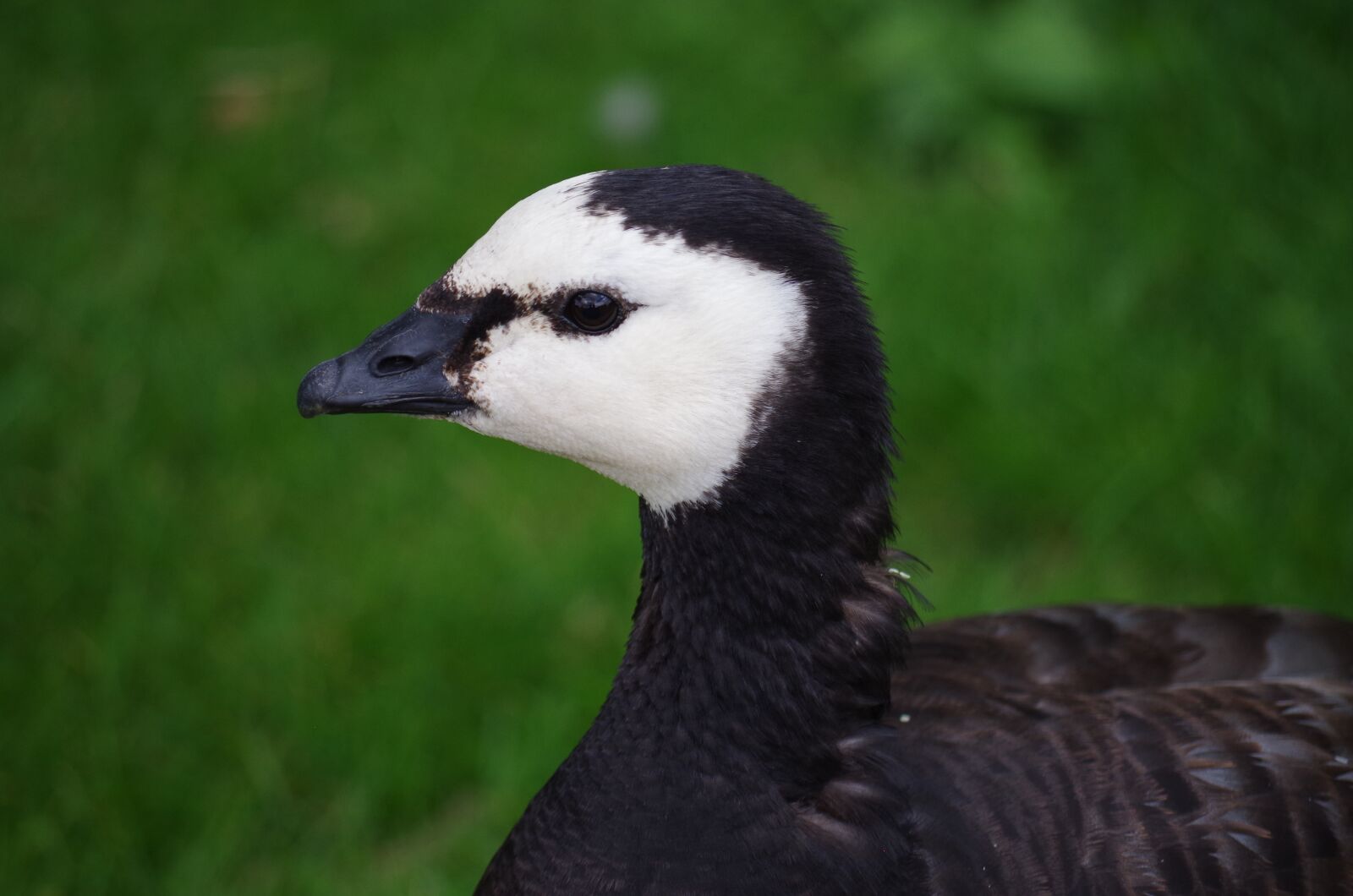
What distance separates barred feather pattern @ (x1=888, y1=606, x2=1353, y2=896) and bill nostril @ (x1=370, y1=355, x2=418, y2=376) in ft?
3.25

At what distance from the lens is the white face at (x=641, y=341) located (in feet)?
5.90

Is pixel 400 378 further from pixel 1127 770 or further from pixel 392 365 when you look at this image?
pixel 1127 770

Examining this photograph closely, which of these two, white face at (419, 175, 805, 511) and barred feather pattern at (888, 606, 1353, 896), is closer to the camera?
white face at (419, 175, 805, 511)

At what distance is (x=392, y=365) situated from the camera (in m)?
2.01

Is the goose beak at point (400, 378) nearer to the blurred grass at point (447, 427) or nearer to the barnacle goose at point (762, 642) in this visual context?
the barnacle goose at point (762, 642)

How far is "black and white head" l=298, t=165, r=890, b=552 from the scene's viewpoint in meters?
1.81

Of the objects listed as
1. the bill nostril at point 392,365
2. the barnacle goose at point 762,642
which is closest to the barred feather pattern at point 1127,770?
the barnacle goose at point 762,642

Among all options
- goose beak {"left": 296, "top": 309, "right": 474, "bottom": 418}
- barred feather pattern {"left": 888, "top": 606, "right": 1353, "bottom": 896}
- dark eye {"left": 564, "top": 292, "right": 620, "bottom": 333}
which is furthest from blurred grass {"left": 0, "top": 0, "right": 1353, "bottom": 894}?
dark eye {"left": 564, "top": 292, "right": 620, "bottom": 333}

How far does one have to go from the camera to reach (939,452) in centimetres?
404

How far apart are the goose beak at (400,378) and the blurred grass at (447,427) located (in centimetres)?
138

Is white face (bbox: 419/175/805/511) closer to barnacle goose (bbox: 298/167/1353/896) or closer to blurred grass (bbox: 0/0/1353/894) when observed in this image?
barnacle goose (bbox: 298/167/1353/896)

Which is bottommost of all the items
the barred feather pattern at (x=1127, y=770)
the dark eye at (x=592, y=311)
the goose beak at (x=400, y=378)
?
the barred feather pattern at (x=1127, y=770)

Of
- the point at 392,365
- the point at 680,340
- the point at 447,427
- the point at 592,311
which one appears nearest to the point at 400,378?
the point at 392,365

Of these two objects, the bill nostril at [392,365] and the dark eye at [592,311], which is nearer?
the dark eye at [592,311]
